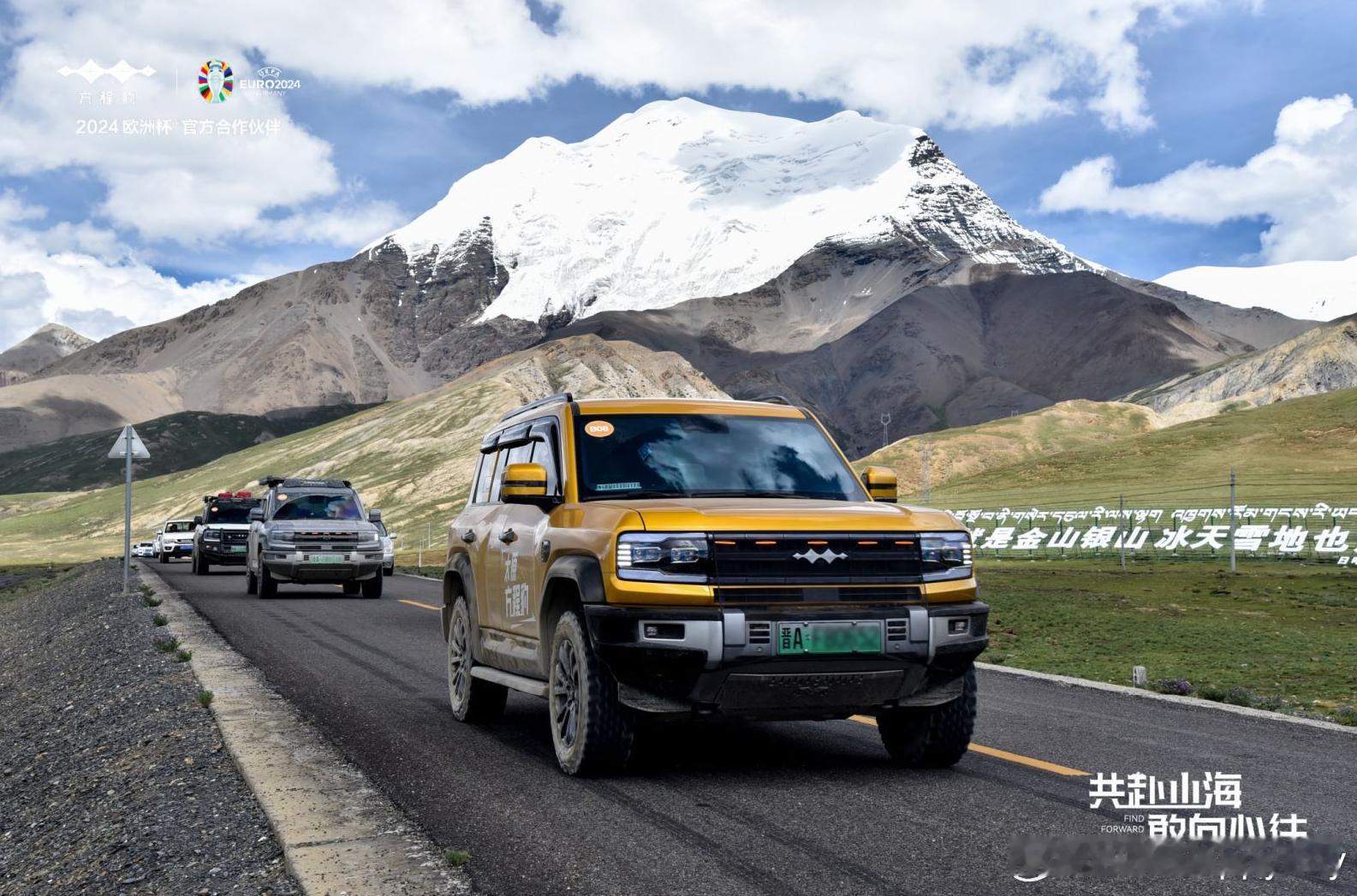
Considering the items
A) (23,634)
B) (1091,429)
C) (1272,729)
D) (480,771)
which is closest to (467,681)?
(480,771)

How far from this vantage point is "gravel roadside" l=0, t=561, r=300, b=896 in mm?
5801

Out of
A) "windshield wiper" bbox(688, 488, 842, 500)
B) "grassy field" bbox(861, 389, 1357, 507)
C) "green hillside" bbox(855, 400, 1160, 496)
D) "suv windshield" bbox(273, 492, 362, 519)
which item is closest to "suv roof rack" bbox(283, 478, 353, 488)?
"suv windshield" bbox(273, 492, 362, 519)

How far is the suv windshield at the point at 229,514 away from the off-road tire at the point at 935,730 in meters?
33.2

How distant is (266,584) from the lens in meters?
25.7

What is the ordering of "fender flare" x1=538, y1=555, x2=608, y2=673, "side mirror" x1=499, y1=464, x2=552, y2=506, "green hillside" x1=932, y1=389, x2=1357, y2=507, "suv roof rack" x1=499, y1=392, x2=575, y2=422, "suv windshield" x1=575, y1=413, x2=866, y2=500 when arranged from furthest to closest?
"green hillside" x1=932, y1=389, x2=1357, y2=507 → "suv roof rack" x1=499, y1=392, x2=575, y2=422 → "suv windshield" x1=575, y1=413, x2=866, y2=500 → "side mirror" x1=499, y1=464, x2=552, y2=506 → "fender flare" x1=538, y1=555, x2=608, y2=673

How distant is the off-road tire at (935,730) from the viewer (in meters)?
7.54

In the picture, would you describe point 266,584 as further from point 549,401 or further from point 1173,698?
point 1173,698

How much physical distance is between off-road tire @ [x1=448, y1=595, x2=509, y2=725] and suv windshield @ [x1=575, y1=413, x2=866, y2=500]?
2135 mm

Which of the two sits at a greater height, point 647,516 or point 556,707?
point 647,516

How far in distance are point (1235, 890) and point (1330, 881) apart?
46 centimetres

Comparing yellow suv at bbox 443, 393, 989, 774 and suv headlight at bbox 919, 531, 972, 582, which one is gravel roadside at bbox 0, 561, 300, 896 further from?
suv headlight at bbox 919, 531, 972, 582

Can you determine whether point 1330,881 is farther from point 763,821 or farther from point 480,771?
point 480,771

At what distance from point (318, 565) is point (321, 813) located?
64.4 feet

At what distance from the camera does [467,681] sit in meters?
9.61
